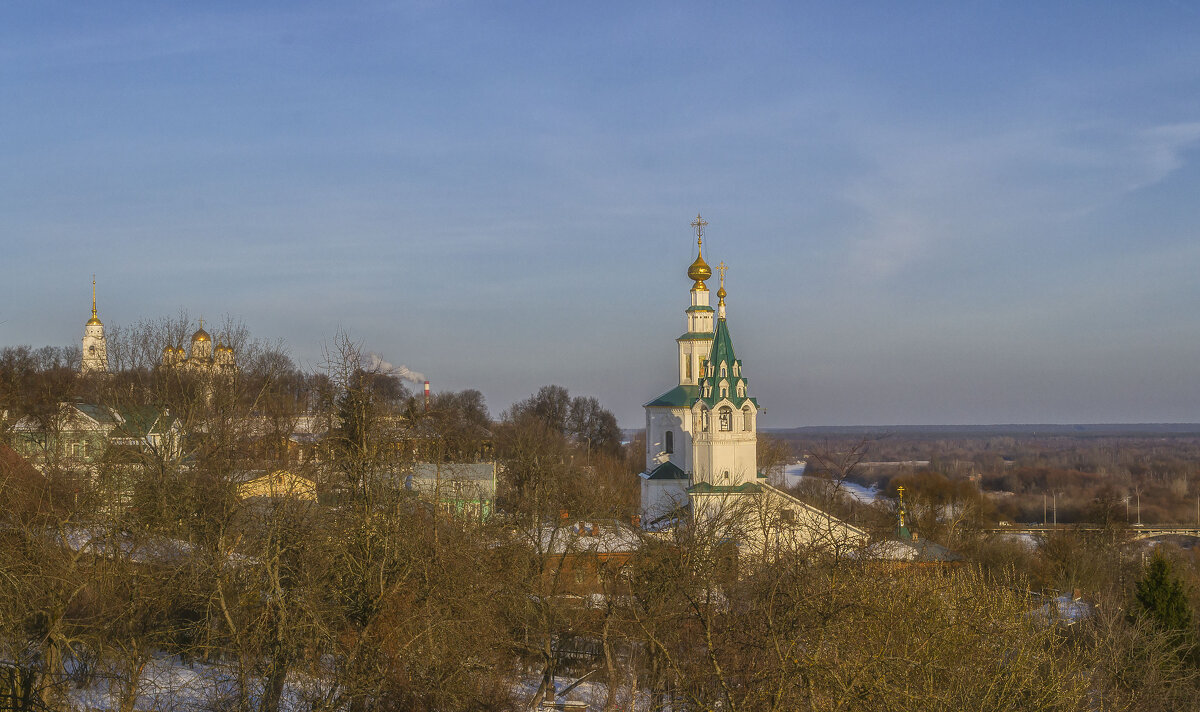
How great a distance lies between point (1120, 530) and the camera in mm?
47344

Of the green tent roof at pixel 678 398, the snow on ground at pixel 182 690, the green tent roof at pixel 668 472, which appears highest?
the green tent roof at pixel 678 398

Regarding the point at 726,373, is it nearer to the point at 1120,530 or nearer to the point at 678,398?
the point at 678,398

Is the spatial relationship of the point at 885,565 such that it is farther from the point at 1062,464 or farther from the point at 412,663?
the point at 1062,464

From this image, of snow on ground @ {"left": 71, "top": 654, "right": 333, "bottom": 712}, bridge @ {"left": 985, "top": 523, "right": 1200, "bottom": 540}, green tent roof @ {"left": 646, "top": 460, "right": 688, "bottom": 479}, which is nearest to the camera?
snow on ground @ {"left": 71, "top": 654, "right": 333, "bottom": 712}

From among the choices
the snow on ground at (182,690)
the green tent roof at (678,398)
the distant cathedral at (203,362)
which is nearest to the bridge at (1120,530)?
the green tent roof at (678,398)

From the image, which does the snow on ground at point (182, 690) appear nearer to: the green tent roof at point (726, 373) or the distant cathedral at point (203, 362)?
the distant cathedral at point (203, 362)

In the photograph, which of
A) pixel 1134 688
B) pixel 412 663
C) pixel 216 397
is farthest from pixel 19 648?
pixel 216 397

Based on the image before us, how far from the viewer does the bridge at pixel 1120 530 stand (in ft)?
155

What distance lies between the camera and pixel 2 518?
1853 centimetres

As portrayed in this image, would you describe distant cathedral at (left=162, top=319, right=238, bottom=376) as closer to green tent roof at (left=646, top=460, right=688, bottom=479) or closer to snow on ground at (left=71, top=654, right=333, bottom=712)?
green tent roof at (left=646, top=460, right=688, bottom=479)

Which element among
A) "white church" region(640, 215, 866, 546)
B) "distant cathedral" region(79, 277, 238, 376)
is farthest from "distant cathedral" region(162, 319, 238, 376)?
"white church" region(640, 215, 866, 546)

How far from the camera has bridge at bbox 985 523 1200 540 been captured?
47391mm

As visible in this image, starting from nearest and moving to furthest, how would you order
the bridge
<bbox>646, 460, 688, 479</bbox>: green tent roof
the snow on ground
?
1. the snow on ground
2. <bbox>646, 460, 688, 479</bbox>: green tent roof
3. the bridge

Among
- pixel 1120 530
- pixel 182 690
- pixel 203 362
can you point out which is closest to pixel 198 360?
pixel 203 362
